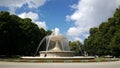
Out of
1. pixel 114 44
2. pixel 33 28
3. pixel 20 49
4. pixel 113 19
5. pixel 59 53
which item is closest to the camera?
pixel 59 53

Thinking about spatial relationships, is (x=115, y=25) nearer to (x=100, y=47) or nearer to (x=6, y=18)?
(x=100, y=47)

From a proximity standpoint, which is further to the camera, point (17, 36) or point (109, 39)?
point (109, 39)

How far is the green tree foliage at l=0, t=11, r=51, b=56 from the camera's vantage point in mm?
70312

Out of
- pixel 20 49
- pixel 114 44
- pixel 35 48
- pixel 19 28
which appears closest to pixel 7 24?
pixel 19 28

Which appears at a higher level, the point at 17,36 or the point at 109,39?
the point at 17,36

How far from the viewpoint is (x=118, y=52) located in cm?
→ 7100

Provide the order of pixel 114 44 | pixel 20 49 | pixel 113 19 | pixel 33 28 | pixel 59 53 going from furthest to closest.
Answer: pixel 33 28 < pixel 20 49 < pixel 113 19 < pixel 114 44 < pixel 59 53

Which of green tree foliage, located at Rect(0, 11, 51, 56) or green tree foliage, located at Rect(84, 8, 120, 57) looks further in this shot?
green tree foliage, located at Rect(0, 11, 51, 56)

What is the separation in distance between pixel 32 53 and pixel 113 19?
29733 mm

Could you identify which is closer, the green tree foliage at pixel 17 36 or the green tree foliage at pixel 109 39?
the green tree foliage at pixel 109 39

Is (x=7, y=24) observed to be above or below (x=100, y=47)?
above

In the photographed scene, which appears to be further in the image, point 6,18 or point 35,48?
point 35,48

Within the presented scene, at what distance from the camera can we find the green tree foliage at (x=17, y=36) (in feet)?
231

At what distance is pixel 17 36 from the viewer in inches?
3095
